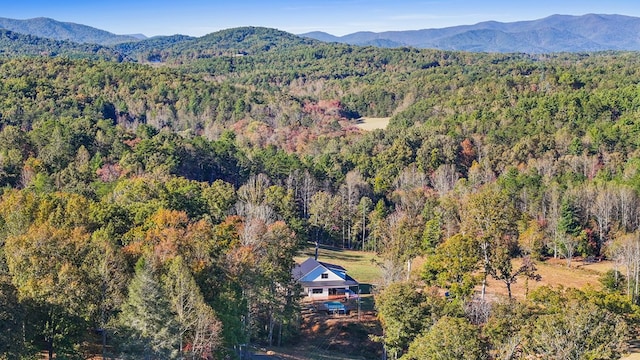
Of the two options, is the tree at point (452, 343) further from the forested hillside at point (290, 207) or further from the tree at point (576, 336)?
the tree at point (576, 336)

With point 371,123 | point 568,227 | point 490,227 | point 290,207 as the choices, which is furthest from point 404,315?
point 371,123

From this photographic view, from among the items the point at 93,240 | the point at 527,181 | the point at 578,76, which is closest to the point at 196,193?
the point at 93,240

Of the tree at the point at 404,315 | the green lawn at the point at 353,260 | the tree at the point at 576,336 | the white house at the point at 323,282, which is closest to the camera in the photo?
the tree at the point at 576,336

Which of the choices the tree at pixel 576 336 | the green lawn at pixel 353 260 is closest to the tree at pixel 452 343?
the tree at pixel 576 336

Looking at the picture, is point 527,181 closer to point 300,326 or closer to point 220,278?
point 300,326

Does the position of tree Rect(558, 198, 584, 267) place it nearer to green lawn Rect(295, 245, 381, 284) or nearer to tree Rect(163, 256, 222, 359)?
green lawn Rect(295, 245, 381, 284)

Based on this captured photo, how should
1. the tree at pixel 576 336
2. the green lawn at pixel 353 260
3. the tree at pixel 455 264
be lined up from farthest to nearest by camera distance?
the green lawn at pixel 353 260 < the tree at pixel 455 264 < the tree at pixel 576 336

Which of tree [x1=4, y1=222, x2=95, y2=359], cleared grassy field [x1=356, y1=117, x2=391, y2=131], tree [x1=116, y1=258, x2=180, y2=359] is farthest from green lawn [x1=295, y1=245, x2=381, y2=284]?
cleared grassy field [x1=356, y1=117, x2=391, y2=131]
